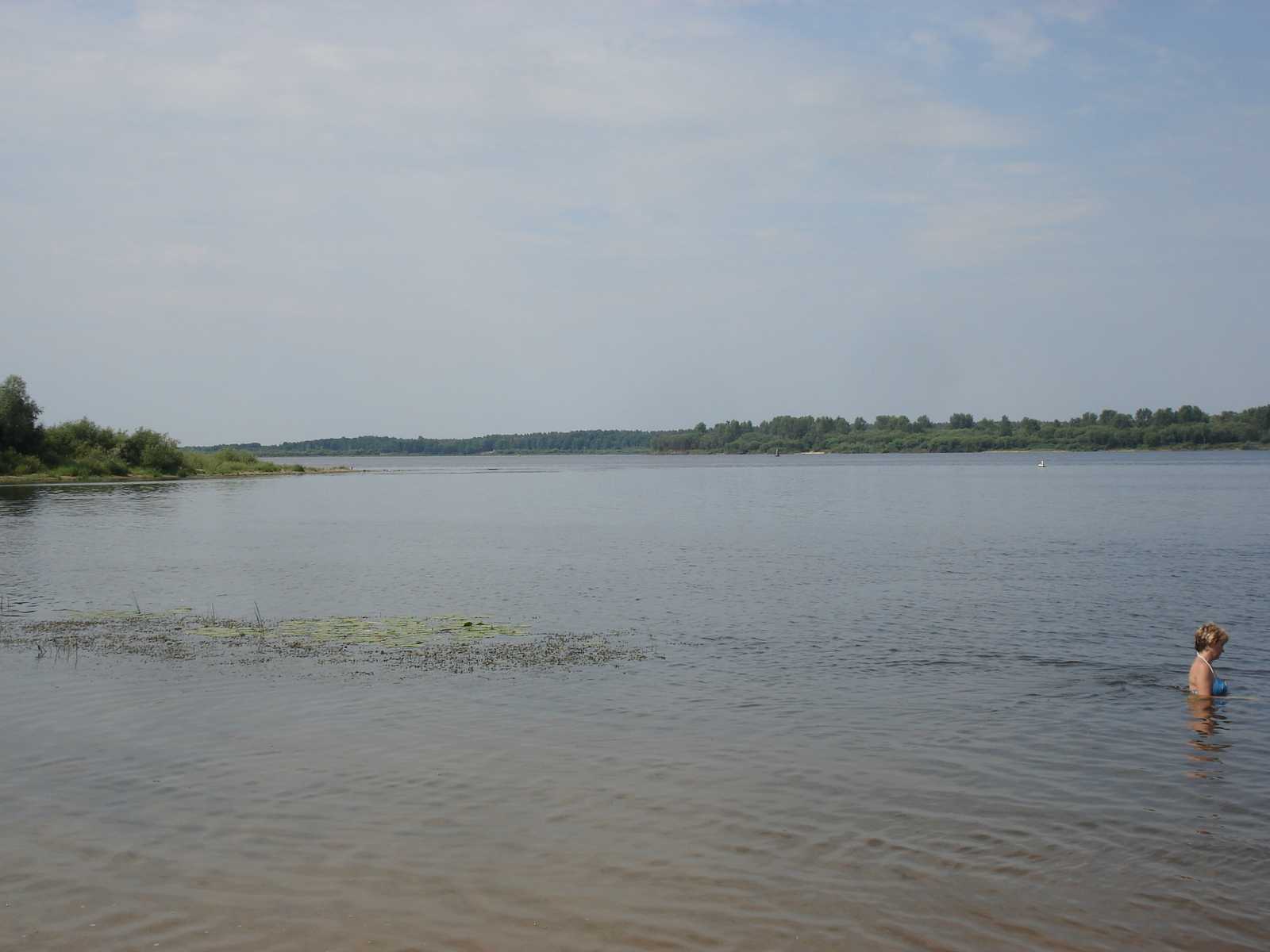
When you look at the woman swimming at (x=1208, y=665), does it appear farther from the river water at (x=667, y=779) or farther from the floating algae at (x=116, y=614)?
the floating algae at (x=116, y=614)

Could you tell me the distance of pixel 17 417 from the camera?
287ft

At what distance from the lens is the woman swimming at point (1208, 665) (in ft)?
48.0

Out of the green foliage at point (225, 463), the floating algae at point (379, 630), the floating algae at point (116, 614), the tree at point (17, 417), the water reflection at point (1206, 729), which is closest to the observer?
the water reflection at point (1206, 729)

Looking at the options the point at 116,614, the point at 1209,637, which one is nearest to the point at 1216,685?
the point at 1209,637

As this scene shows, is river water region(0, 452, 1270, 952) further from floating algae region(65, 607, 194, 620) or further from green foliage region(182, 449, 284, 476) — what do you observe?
green foliage region(182, 449, 284, 476)

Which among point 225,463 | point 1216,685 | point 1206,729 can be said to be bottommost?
point 1206,729

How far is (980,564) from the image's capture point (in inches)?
1308

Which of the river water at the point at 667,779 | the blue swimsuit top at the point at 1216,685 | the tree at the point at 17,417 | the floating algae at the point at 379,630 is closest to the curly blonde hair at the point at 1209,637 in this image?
the blue swimsuit top at the point at 1216,685

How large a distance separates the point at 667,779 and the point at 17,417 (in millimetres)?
96416

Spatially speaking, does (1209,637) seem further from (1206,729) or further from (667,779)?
(667,779)

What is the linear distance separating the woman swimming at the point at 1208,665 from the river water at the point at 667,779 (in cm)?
29

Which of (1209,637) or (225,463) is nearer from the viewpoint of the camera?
(1209,637)

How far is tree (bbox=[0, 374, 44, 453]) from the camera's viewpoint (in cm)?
8609

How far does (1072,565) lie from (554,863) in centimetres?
2843
